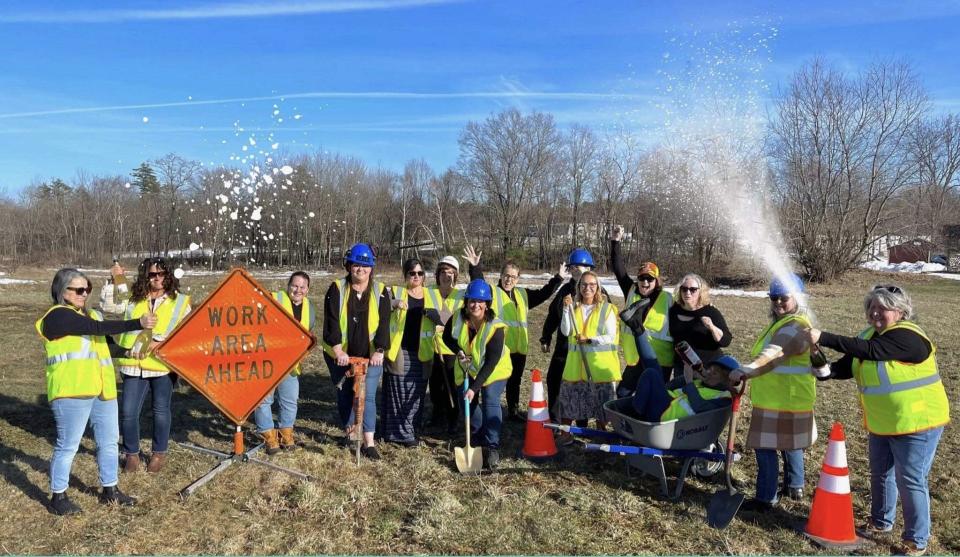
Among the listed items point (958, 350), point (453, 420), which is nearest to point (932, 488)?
point (453, 420)

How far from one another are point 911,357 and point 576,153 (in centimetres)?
4555

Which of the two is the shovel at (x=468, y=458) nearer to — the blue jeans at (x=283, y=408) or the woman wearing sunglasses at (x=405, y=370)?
the woman wearing sunglasses at (x=405, y=370)

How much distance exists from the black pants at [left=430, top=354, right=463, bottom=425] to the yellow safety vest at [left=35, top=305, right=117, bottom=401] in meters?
3.25

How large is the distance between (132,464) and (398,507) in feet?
8.29

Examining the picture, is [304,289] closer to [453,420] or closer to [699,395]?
[453,420]

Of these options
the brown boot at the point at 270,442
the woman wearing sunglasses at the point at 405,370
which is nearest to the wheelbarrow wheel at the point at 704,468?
the woman wearing sunglasses at the point at 405,370

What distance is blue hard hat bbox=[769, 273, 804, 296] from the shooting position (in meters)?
4.59

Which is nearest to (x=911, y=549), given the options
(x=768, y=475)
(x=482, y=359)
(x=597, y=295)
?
(x=768, y=475)

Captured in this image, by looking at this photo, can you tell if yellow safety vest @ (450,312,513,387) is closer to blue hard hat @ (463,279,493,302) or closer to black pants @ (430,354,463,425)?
blue hard hat @ (463,279,493,302)

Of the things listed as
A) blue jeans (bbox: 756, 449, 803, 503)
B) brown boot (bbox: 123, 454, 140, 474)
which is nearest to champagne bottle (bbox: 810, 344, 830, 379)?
blue jeans (bbox: 756, 449, 803, 503)

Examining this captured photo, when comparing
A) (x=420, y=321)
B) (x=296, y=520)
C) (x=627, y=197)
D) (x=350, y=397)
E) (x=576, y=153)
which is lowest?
(x=296, y=520)

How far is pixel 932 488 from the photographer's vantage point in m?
5.35

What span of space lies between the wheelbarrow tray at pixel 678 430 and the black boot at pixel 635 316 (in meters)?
0.97

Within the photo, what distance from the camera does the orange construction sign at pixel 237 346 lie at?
5.11m
